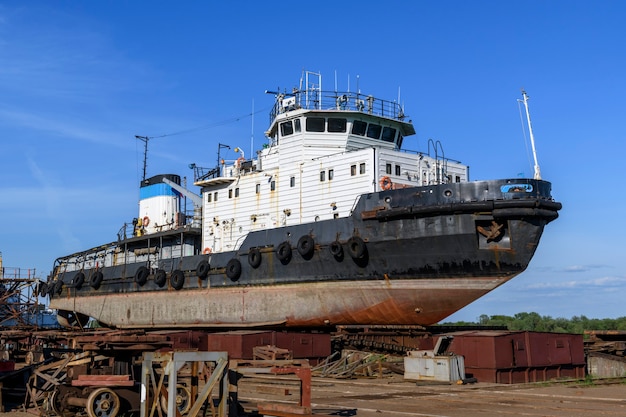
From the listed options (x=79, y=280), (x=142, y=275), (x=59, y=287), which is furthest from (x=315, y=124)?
(x=59, y=287)

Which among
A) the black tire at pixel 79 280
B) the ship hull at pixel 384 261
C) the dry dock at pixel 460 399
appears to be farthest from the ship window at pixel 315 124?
the black tire at pixel 79 280

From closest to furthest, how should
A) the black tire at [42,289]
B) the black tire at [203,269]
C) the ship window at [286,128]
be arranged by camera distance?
1. the ship window at [286,128]
2. the black tire at [203,269]
3. the black tire at [42,289]

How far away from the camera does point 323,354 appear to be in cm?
2123

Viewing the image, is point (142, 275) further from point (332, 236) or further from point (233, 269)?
point (332, 236)

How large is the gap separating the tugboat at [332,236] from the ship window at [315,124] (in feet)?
0.19

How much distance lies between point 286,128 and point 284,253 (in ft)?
20.0

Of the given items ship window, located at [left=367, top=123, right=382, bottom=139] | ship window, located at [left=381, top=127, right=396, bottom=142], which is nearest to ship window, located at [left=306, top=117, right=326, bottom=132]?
ship window, located at [left=367, top=123, right=382, bottom=139]

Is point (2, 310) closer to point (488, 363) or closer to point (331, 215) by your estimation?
point (331, 215)

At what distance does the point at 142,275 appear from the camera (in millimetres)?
31203

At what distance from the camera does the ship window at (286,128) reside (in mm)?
26812

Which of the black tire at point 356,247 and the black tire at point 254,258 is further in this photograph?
the black tire at point 254,258

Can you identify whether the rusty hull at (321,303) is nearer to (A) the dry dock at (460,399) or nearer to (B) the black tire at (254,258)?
(B) the black tire at (254,258)

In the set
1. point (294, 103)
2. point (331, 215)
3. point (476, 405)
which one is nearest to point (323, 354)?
point (331, 215)

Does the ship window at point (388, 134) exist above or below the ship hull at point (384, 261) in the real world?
above
